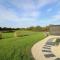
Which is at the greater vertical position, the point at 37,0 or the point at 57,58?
the point at 37,0

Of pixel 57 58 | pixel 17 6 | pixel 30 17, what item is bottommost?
pixel 57 58

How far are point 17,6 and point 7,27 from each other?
2.76ft

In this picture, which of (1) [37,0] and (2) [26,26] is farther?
(2) [26,26]

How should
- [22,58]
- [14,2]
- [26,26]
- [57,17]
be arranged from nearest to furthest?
[22,58] → [14,2] → [26,26] → [57,17]

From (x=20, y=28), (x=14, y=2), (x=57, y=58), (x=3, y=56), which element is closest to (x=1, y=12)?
(x=14, y=2)

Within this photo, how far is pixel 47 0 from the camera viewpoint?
509 centimetres

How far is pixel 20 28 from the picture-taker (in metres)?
5.32

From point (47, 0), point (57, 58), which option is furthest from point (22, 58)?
point (47, 0)

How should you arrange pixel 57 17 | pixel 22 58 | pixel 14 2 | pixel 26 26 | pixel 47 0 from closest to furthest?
pixel 22 58 → pixel 14 2 → pixel 47 0 → pixel 26 26 → pixel 57 17

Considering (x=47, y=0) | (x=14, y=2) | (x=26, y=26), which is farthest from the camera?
(x=26, y=26)

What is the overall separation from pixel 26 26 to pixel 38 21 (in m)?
0.53

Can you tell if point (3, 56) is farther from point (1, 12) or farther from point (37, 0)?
point (37, 0)

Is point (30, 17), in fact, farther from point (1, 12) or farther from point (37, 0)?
point (1, 12)

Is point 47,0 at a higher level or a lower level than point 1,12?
higher
